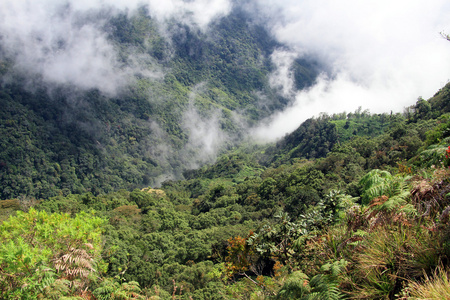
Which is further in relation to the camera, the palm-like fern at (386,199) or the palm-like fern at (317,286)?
the palm-like fern at (386,199)

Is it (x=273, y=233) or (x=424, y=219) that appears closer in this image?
(x=424, y=219)

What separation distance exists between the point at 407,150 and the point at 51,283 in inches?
2193

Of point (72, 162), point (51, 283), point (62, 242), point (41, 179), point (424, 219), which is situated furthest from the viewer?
point (72, 162)

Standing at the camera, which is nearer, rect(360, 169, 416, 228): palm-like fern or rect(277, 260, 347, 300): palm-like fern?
rect(277, 260, 347, 300): palm-like fern

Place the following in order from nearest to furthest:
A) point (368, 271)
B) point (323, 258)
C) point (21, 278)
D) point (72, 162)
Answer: point (368, 271), point (323, 258), point (21, 278), point (72, 162)

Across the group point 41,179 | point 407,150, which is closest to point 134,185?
point 41,179

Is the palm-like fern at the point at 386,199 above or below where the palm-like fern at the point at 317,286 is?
above

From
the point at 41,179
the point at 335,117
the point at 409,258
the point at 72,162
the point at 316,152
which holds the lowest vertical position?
the point at 409,258

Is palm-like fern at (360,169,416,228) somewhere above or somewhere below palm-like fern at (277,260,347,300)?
above

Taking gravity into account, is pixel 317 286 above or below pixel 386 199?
below

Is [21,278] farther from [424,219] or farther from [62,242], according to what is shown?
[424,219]

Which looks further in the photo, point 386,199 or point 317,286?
point 386,199

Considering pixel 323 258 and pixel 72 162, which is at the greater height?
pixel 72 162

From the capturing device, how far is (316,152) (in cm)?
13975
